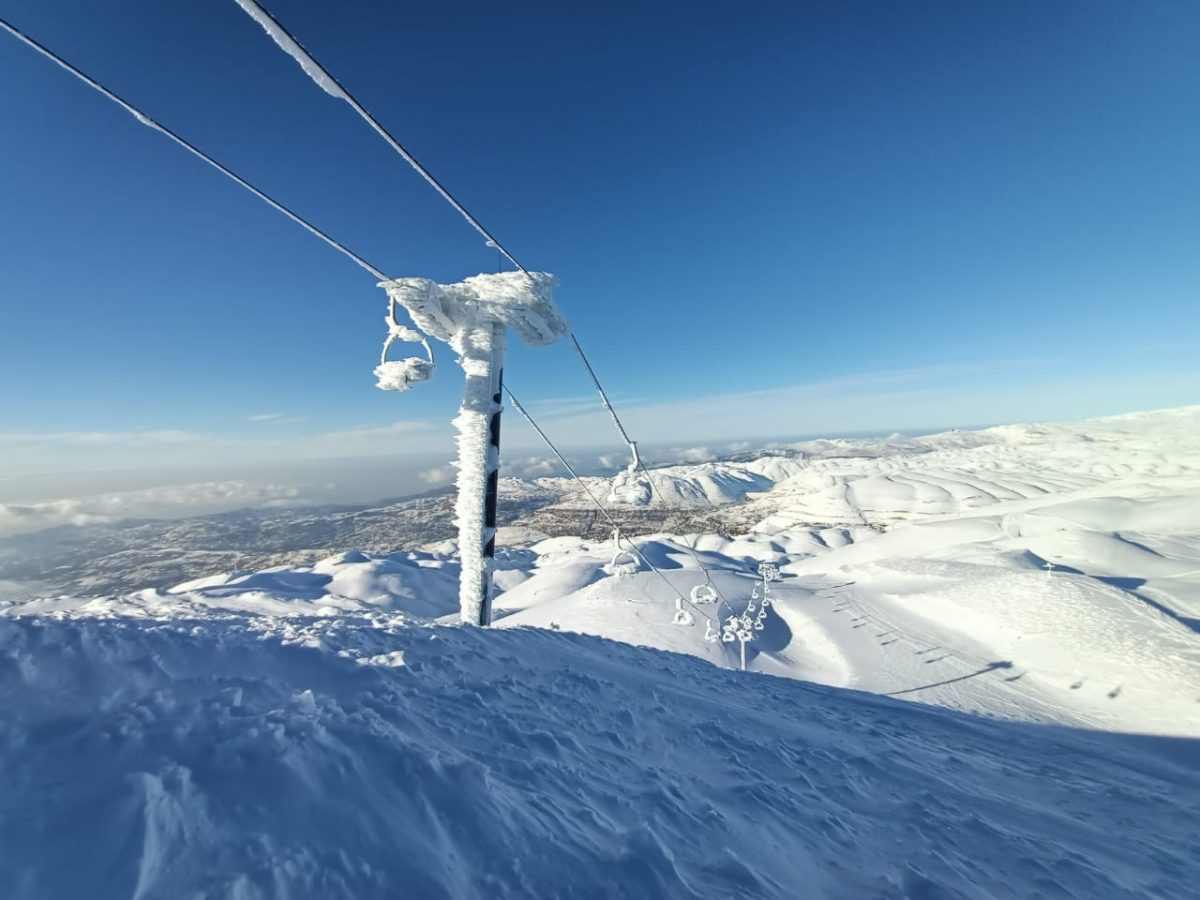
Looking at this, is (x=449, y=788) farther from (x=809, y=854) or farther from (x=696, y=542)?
(x=696, y=542)

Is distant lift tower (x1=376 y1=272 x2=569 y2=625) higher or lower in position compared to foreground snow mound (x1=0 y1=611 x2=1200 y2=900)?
higher

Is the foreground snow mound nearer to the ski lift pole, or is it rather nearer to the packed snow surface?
the packed snow surface

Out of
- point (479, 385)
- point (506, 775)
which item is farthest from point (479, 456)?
point (506, 775)

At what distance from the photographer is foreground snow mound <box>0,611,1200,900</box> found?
2416mm

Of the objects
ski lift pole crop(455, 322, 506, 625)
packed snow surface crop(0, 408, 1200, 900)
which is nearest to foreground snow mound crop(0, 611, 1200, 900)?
packed snow surface crop(0, 408, 1200, 900)

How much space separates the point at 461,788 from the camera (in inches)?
132

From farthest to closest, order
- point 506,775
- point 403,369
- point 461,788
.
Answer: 1. point 403,369
2. point 506,775
3. point 461,788

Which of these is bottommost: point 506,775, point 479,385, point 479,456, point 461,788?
point 506,775

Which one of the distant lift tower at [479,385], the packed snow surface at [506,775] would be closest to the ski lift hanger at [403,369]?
the distant lift tower at [479,385]

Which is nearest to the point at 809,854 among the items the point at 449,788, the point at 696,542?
the point at 449,788

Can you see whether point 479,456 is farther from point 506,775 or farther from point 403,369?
point 506,775

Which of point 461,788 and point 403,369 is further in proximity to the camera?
point 403,369

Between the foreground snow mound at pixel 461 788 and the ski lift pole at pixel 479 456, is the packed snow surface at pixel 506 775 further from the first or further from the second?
the ski lift pole at pixel 479 456

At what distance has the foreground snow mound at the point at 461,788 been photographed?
242cm
